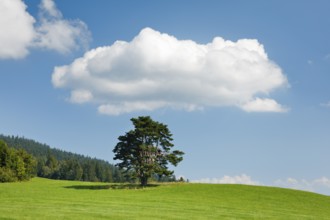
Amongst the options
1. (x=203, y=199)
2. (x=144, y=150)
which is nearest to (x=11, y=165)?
(x=144, y=150)

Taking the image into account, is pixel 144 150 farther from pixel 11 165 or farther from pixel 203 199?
pixel 11 165

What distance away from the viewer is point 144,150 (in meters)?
69.4

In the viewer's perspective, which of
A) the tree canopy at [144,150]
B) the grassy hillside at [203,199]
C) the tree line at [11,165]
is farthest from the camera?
the tree line at [11,165]

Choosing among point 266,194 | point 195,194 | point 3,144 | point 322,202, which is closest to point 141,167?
point 195,194

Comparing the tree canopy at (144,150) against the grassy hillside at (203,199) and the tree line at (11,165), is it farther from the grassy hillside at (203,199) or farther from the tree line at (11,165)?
the tree line at (11,165)

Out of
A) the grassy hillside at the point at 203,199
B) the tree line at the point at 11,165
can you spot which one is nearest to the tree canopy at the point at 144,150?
the grassy hillside at the point at 203,199

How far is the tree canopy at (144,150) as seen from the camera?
68812mm

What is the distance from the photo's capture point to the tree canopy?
68.8 meters

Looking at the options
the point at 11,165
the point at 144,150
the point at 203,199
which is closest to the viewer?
the point at 203,199

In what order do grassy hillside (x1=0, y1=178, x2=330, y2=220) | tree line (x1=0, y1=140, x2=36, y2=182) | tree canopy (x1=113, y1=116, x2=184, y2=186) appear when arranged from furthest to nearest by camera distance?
tree line (x1=0, y1=140, x2=36, y2=182) < tree canopy (x1=113, y1=116, x2=184, y2=186) < grassy hillside (x1=0, y1=178, x2=330, y2=220)

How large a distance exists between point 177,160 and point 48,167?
139 m

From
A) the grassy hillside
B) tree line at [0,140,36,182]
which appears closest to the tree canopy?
the grassy hillside

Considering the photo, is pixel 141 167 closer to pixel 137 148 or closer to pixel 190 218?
pixel 137 148

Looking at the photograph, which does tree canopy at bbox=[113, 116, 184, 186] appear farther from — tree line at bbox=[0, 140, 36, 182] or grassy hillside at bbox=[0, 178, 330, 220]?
tree line at bbox=[0, 140, 36, 182]
